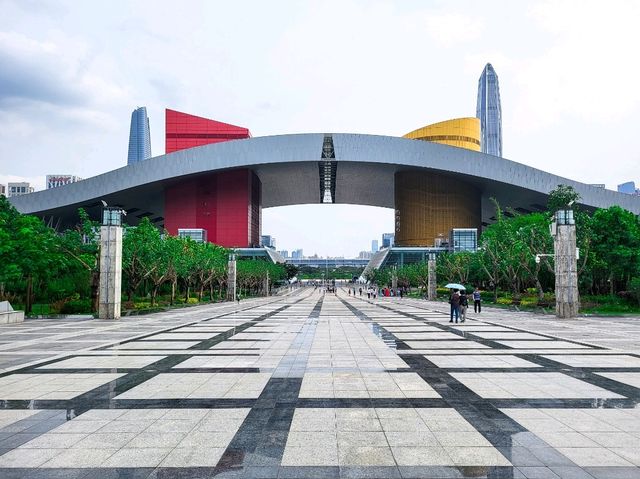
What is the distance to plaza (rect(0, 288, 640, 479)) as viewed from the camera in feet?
16.8

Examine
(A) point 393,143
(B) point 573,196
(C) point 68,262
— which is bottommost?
(C) point 68,262

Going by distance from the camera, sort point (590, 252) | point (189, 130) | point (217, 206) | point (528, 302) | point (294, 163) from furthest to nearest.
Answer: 1. point (189, 130)
2. point (217, 206)
3. point (294, 163)
4. point (528, 302)
5. point (590, 252)

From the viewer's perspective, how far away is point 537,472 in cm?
490

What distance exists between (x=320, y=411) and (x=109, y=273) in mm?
20360

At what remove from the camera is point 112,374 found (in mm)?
9797

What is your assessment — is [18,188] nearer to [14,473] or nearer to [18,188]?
[18,188]

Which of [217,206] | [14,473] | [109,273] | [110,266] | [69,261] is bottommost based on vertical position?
[14,473]

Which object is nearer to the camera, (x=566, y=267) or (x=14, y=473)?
(x=14, y=473)

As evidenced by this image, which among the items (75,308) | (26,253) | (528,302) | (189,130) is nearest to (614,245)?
(528,302)

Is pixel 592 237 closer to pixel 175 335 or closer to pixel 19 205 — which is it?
pixel 175 335

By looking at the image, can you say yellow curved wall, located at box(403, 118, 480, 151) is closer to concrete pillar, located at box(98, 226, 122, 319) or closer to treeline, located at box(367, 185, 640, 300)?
treeline, located at box(367, 185, 640, 300)

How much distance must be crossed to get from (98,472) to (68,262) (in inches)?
1169

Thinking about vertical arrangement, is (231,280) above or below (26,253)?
below

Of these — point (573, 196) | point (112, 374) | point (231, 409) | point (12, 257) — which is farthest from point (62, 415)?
point (573, 196)
